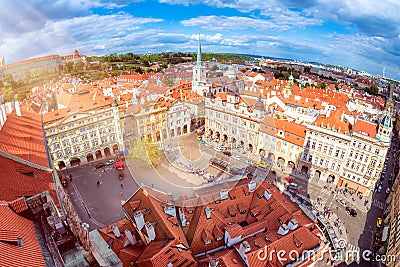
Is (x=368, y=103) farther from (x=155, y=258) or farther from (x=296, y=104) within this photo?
(x=155, y=258)

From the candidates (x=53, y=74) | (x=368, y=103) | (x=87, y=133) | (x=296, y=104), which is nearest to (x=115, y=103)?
(x=87, y=133)

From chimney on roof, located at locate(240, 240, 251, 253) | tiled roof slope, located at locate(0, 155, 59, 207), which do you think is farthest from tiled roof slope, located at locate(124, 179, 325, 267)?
tiled roof slope, located at locate(0, 155, 59, 207)

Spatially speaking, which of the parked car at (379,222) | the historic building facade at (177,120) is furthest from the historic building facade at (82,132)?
the parked car at (379,222)

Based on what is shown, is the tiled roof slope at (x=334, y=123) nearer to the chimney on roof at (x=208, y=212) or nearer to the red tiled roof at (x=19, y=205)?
the chimney on roof at (x=208, y=212)

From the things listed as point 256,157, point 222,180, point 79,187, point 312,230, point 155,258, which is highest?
point 256,157
